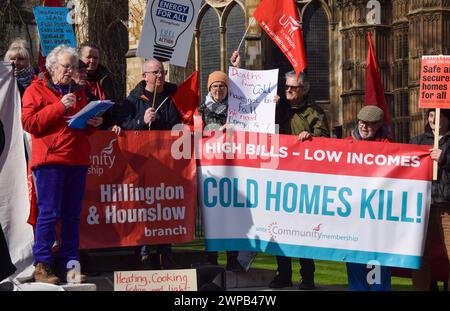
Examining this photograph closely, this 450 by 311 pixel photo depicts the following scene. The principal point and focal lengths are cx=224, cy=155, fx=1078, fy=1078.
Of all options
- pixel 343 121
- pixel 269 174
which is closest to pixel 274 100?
pixel 269 174

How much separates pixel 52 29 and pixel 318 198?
132 inches

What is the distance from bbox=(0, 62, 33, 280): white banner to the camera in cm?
985

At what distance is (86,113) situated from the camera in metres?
9.21

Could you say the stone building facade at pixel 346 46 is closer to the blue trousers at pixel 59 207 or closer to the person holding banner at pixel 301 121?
the person holding banner at pixel 301 121

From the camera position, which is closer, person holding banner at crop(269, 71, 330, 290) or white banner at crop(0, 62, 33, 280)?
white banner at crop(0, 62, 33, 280)

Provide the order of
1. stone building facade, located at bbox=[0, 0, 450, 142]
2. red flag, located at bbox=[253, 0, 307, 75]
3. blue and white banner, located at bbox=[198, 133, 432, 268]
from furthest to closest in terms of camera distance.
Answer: stone building facade, located at bbox=[0, 0, 450, 142]
red flag, located at bbox=[253, 0, 307, 75]
blue and white banner, located at bbox=[198, 133, 432, 268]

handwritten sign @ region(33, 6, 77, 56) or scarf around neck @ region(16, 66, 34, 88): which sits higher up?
handwritten sign @ region(33, 6, 77, 56)

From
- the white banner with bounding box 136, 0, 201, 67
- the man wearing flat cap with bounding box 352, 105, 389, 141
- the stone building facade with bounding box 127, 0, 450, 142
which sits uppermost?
the stone building facade with bounding box 127, 0, 450, 142

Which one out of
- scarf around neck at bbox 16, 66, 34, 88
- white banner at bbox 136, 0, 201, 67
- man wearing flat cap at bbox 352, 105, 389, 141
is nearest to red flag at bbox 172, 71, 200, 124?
white banner at bbox 136, 0, 201, 67

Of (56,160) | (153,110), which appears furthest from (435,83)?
(56,160)

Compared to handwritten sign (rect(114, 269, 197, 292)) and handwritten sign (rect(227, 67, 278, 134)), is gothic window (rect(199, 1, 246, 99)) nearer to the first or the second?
handwritten sign (rect(227, 67, 278, 134))

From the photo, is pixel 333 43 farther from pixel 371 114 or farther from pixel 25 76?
pixel 25 76

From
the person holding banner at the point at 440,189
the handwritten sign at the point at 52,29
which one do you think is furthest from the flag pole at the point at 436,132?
the handwritten sign at the point at 52,29

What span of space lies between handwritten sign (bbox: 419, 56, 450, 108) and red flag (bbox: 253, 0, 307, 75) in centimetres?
161
